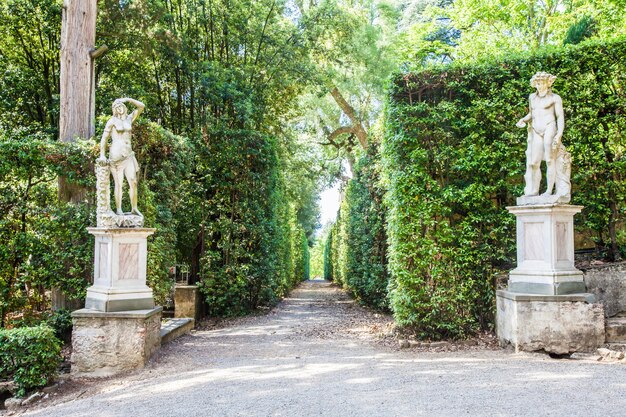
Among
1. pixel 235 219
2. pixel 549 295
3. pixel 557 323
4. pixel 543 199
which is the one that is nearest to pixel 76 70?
pixel 235 219

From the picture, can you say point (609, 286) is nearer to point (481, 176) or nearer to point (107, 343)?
point (481, 176)

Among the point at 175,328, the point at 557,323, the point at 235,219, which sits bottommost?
the point at 175,328

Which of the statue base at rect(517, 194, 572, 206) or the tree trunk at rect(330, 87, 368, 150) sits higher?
the tree trunk at rect(330, 87, 368, 150)

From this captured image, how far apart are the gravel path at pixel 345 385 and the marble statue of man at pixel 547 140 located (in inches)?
86.6

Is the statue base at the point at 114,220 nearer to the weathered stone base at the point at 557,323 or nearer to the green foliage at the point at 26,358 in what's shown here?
the green foliage at the point at 26,358

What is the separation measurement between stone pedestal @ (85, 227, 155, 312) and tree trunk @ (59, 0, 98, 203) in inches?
145

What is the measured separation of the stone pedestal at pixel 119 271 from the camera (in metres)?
5.84

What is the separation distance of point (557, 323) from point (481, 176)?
2.39m

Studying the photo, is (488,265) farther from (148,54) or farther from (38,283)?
(148,54)

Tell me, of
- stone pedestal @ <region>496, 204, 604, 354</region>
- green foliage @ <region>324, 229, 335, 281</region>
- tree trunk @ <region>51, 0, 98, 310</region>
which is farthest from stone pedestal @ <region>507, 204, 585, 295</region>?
green foliage @ <region>324, 229, 335, 281</region>

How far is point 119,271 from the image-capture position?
5938 mm

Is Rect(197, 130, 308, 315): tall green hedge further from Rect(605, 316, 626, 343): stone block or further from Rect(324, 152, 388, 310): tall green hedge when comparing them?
Rect(605, 316, 626, 343): stone block

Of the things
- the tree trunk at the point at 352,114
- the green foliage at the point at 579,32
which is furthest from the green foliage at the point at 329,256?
the green foliage at the point at 579,32

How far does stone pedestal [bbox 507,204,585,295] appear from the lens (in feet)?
18.9
